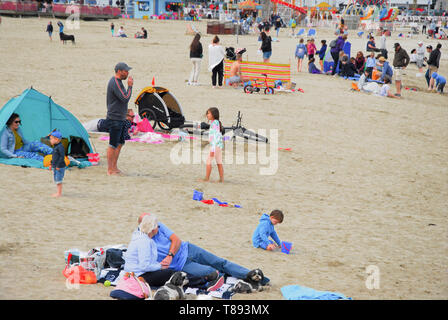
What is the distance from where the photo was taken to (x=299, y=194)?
9.06 meters

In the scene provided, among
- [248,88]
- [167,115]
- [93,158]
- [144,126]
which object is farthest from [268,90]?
[93,158]

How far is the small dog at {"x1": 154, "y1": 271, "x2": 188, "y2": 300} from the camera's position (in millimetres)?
4828

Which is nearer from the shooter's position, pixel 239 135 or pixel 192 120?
pixel 239 135

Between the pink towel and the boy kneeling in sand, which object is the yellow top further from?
the boy kneeling in sand

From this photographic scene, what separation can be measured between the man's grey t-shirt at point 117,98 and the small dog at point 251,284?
436 centimetres

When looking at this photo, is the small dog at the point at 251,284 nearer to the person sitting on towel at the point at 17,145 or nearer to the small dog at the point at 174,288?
the small dog at the point at 174,288

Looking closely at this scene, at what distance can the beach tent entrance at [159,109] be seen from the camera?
1207 cm

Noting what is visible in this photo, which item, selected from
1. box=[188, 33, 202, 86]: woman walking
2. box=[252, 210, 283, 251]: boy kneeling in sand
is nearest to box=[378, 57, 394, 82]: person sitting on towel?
box=[188, 33, 202, 86]: woman walking

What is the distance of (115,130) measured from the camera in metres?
8.67

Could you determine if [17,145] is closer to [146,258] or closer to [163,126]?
[163,126]

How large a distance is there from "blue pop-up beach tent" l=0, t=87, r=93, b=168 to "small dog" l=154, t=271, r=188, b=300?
5.44 m

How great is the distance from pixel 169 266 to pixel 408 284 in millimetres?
2776
